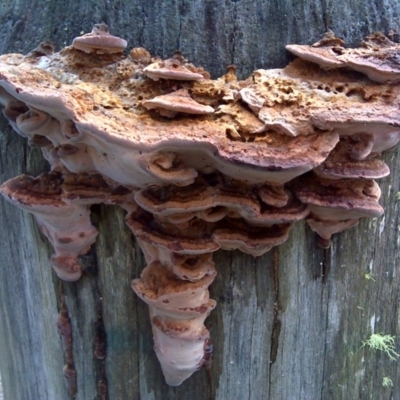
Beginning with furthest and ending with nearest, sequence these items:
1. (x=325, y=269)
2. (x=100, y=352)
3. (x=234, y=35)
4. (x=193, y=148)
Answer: (x=100, y=352) → (x=325, y=269) → (x=234, y=35) → (x=193, y=148)

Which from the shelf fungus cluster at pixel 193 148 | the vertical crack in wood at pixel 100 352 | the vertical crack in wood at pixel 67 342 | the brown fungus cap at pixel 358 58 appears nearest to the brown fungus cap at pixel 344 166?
the shelf fungus cluster at pixel 193 148

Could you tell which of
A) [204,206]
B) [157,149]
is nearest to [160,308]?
[204,206]

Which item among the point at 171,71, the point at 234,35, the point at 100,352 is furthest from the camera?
the point at 100,352

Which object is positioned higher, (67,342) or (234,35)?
(234,35)

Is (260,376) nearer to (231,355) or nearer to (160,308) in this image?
(231,355)

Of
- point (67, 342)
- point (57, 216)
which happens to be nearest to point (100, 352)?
point (67, 342)

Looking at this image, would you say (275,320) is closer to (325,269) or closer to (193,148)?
(325,269)
